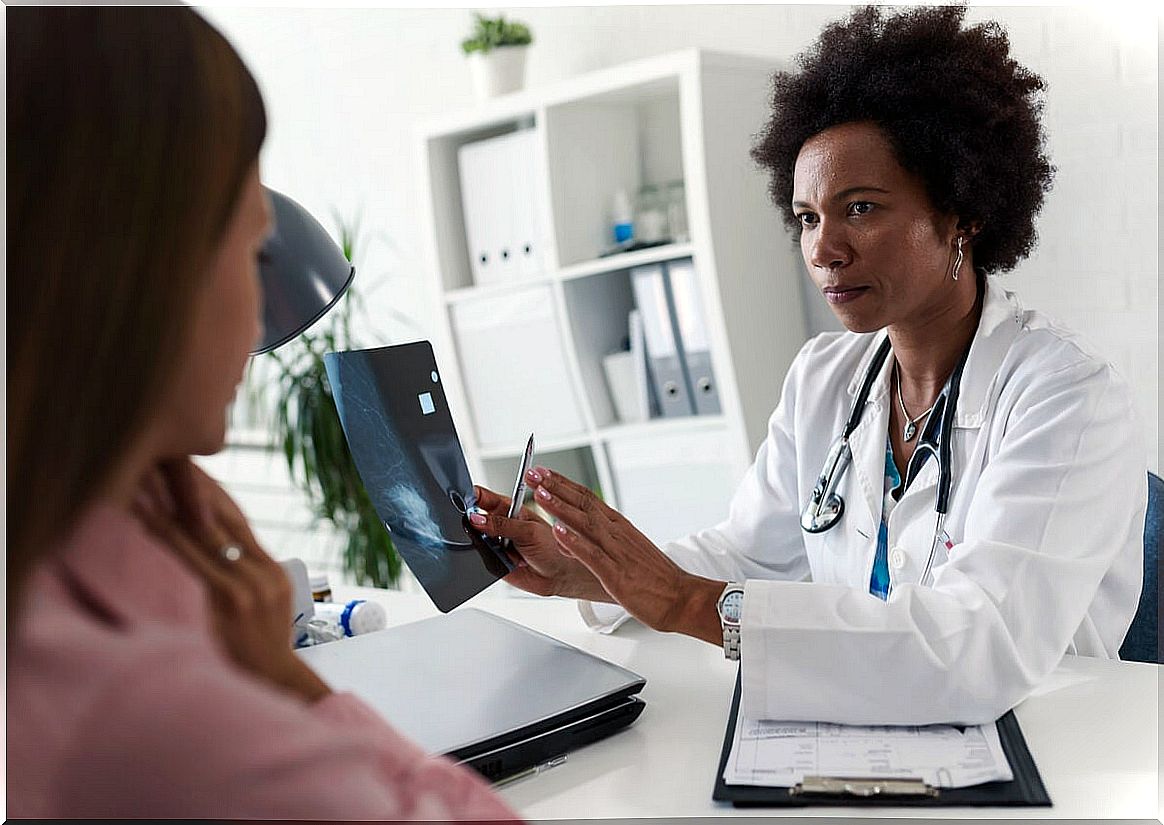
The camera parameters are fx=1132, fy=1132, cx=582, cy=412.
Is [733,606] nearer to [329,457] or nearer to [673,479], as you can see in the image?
[673,479]

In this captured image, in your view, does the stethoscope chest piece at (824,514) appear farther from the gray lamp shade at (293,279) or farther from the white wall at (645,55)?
the white wall at (645,55)

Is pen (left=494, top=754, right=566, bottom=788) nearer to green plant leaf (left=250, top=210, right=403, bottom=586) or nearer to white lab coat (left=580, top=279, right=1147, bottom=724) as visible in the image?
white lab coat (left=580, top=279, right=1147, bottom=724)

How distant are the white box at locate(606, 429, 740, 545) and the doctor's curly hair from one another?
3.43ft

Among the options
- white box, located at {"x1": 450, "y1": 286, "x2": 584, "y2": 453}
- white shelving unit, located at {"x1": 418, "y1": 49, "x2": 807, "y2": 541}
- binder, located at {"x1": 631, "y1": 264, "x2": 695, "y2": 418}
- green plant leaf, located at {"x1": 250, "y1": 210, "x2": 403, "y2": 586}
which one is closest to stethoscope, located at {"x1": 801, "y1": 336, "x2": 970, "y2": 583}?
white shelving unit, located at {"x1": 418, "y1": 49, "x2": 807, "y2": 541}

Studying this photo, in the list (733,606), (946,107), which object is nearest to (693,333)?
(946,107)

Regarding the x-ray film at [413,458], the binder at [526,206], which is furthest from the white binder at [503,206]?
the x-ray film at [413,458]

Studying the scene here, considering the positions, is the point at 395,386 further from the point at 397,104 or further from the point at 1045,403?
the point at 397,104

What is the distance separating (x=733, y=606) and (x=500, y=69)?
209 centimetres

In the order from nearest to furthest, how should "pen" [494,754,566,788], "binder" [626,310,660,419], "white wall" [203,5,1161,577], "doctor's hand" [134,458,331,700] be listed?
"doctor's hand" [134,458,331,700] → "pen" [494,754,566,788] → "white wall" [203,5,1161,577] → "binder" [626,310,660,419]

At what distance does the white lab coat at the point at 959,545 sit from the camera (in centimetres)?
108

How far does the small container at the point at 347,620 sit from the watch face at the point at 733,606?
489 millimetres

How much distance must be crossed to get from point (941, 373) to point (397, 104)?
2.46m

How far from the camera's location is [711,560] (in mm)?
1651

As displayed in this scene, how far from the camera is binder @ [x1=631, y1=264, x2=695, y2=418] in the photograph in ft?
8.69
